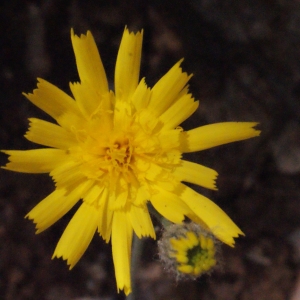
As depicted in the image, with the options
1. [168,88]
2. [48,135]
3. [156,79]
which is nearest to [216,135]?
[168,88]

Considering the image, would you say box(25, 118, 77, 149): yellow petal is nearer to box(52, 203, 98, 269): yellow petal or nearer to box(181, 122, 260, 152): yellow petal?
box(52, 203, 98, 269): yellow petal

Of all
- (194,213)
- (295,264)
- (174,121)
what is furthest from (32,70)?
(295,264)

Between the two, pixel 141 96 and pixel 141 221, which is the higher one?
pixel 141 96

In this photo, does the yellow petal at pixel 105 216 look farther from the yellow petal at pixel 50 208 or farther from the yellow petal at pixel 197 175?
the yellow petal at pixel 197 175

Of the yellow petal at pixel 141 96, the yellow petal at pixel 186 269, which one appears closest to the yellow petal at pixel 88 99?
the yellow petal at pixel 141 96

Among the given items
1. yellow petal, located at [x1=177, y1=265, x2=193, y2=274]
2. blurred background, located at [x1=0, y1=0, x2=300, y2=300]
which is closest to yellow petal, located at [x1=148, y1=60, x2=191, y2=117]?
yellow petal, located at [x1=177, y1=265, x2=193, y2=274]

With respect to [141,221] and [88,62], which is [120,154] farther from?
[88,62]

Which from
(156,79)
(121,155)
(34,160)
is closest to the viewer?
(34,160)
